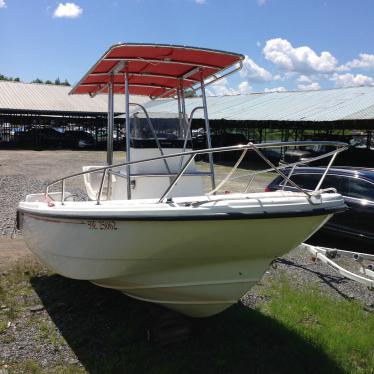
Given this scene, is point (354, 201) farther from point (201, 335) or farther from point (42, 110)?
point (42, 110)

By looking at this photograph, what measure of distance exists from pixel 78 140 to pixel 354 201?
29.7 metres

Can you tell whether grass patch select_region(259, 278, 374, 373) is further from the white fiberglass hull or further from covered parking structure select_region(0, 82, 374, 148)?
covered parking structure select_region(0, 82, 374, 148)

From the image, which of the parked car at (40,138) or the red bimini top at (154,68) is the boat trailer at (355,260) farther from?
the parked car at (40,138)

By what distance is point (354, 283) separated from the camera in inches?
258

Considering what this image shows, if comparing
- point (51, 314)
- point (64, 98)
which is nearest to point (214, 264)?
point (51, 314)

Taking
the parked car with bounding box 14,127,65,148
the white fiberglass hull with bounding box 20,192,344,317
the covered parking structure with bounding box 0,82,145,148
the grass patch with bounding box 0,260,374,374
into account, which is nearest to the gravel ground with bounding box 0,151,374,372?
the grass patch with bounding box 0,260,374,374

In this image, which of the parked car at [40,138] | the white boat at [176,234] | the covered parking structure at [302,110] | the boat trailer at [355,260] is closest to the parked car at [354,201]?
the boat trailer at [355,260]

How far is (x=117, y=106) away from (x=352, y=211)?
2426 centimetres

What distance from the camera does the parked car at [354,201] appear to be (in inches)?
306

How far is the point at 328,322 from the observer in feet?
17.0

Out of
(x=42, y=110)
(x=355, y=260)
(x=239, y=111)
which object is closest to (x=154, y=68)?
(x=355, y=260)

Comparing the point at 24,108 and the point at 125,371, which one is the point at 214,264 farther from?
the point at 24,108

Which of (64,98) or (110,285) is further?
(64,98)

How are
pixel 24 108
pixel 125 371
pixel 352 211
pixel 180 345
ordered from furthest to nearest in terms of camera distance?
pixel 24 108 < pixel 352 211 < pixel 180 345 < pixel 125 371
